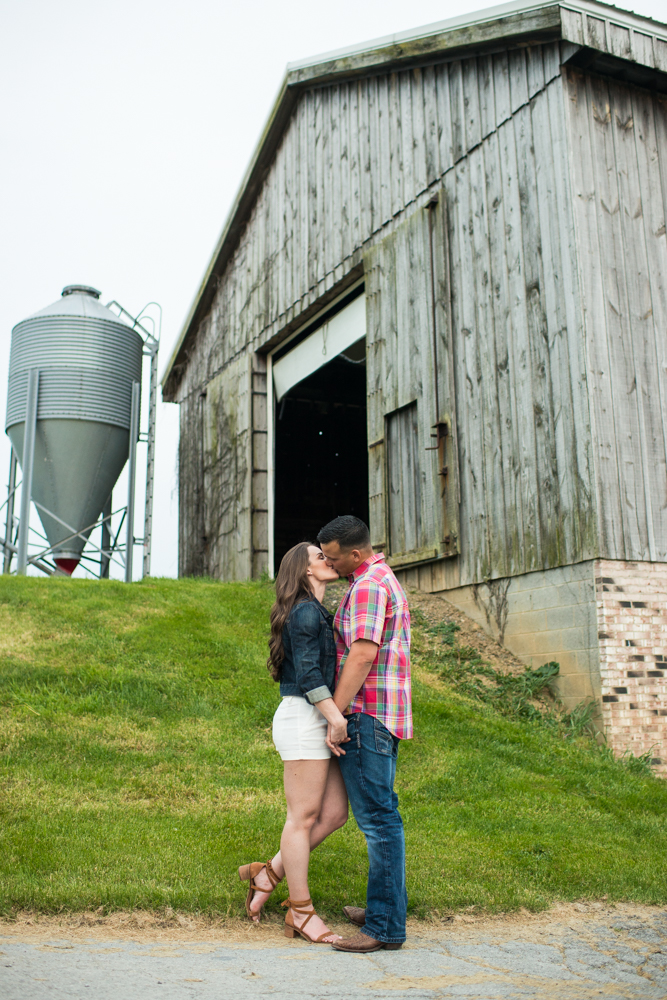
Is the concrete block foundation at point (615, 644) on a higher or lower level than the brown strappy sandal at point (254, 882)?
higher

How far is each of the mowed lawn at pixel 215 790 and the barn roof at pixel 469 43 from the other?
618 centimetres

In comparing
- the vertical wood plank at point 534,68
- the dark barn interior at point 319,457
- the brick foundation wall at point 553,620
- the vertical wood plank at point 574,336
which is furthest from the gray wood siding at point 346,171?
the brick foundation wall at point 553,620

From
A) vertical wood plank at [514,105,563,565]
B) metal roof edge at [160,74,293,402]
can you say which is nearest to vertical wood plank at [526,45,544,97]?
vertical wood plank at [514,105,563,565]

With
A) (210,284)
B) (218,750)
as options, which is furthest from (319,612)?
(210,284)

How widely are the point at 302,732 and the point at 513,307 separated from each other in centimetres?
641

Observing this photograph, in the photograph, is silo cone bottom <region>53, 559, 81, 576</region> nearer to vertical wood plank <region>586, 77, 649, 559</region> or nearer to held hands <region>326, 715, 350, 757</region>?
vertical wood plank <region>586, 77, 649, 559</region>

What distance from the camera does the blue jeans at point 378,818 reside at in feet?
12.7

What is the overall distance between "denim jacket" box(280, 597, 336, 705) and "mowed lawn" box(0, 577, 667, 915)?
118 centimetres

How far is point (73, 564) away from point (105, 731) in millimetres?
7361

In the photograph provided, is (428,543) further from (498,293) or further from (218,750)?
(218,750)

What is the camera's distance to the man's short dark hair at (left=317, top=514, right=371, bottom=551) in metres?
4.20

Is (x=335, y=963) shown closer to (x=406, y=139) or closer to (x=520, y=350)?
(x=520, y=350)

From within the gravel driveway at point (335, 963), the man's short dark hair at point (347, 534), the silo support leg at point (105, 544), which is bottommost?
the gravel driveway at point (335, 963)

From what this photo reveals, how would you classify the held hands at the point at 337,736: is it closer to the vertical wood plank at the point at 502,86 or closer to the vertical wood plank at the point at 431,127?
the vertical wood plank at the point at 502,86
